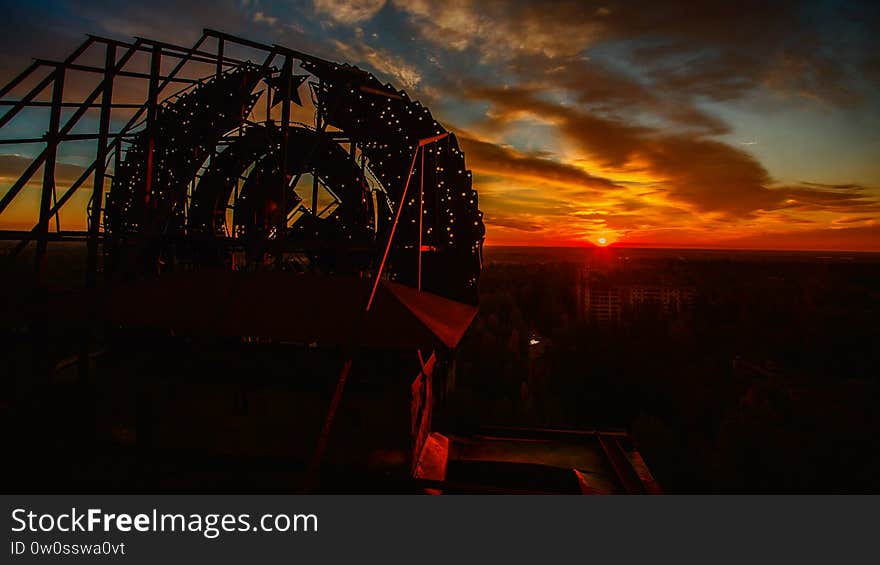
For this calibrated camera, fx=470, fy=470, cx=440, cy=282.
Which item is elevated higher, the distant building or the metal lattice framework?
the metal lattice framework

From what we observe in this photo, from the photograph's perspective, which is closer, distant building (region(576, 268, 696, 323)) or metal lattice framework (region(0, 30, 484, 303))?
metal lattice framework (region(0, 30, 484, 303))

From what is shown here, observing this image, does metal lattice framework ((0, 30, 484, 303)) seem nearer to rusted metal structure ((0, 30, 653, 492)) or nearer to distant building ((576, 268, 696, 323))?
rusted metal structure ((0, 30, 653, 492))

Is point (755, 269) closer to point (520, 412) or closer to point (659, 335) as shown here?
point (659, 335)

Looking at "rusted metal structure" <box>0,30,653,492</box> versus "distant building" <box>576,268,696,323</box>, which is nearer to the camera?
"rusted metal structure" <box>0,30,653,492</box>

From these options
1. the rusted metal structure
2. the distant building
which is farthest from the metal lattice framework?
the distant building

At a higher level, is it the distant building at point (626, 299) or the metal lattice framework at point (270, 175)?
the metal lattice framework at point (270, 175)

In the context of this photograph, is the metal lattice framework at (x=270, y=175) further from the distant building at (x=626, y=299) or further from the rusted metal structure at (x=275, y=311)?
the distant building at (x=626, y=299)

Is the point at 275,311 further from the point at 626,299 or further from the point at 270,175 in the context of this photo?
the point at 626,299

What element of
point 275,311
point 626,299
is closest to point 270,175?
point 275,311

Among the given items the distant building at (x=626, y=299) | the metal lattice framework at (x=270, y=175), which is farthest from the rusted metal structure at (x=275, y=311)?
the distant building at (x=626, y=299)

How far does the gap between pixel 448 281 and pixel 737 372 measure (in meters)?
23.6

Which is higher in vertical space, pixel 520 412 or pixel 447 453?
pixel 447 453

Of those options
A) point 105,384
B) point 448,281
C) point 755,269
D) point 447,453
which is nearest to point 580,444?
point 447,453

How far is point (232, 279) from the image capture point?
609 cm
